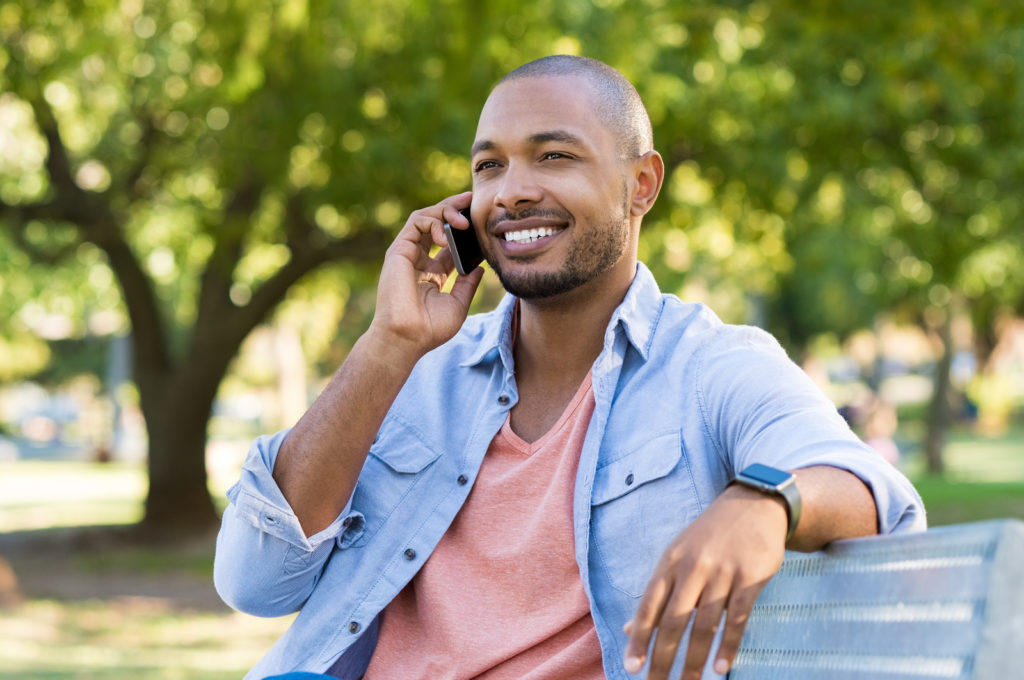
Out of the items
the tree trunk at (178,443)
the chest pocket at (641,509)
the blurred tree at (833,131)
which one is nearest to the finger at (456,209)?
the chest pocket at (641,509)

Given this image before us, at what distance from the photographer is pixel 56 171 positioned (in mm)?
13539

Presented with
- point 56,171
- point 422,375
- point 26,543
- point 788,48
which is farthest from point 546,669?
point 26,543

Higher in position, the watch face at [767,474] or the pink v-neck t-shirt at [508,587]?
the watch face at [767,474]

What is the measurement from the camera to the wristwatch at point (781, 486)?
1791 millimetres

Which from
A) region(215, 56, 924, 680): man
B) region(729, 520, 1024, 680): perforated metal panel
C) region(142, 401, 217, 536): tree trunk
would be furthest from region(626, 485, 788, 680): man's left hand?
region(142, 401, 217, 536): tree trunk

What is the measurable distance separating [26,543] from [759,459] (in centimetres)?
1476

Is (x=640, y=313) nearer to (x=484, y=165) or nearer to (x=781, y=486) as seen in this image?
(x=484, y=165)

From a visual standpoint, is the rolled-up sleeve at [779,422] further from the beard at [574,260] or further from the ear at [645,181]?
the ear at [645,181]

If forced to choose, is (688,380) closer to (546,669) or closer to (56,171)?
(546,669)

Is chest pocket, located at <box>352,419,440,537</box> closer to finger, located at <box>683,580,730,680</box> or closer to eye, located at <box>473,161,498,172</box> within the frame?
eye, located at <box>473,161,498,172</box>

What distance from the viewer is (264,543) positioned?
2.49m

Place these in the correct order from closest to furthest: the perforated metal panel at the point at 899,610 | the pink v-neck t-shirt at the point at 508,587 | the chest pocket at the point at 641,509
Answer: the perforated metal panel at the point at 899,610, the chest pocket at the point at 641,509, the pink v-neck t-shirt at the point at 508,587

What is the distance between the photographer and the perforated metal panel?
1423 millimetres

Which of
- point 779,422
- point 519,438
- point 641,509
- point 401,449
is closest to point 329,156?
point 401,449
